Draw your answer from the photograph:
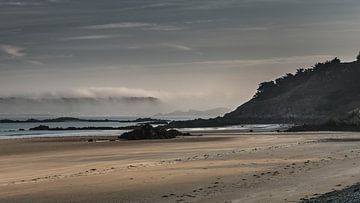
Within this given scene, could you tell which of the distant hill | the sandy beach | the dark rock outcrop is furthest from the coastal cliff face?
the sandy beach

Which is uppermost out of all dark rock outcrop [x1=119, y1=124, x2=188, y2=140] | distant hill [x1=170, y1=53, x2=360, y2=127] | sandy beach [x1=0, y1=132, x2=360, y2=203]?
distant hill [x1=170, y1=53, x2=360, y2=127]

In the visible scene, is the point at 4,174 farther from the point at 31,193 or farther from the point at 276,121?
the point at 276,121

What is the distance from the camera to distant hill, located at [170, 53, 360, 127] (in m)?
105

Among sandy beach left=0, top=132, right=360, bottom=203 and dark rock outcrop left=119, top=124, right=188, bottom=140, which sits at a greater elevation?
dark rock outcrop left=119, top=124, right=188, bottom=140

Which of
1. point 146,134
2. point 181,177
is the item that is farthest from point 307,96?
point 181,177

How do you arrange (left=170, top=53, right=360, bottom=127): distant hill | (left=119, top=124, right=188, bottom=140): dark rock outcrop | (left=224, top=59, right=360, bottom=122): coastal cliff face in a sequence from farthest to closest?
(left=224, top=59, right=360, bottom=122): coastal cliff face < (left=170, top=53, right=360, bottom=127): distant hill < (left=119, top=124, right=188, bottom=140): dark rock outcrop

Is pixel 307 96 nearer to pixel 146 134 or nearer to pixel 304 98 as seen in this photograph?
pixel 304 98

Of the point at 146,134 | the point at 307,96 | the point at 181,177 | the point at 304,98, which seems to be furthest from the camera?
the point at 307,96

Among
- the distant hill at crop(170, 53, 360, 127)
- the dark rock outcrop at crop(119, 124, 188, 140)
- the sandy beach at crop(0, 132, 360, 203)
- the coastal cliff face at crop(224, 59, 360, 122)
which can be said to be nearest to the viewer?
the sandy beach at crop(0, 132, 360, 203)

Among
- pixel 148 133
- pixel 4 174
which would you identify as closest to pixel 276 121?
pixel 148 133

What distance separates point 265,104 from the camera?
4894 inches

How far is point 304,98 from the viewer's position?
120 meters

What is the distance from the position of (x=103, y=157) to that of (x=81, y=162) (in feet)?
10.4

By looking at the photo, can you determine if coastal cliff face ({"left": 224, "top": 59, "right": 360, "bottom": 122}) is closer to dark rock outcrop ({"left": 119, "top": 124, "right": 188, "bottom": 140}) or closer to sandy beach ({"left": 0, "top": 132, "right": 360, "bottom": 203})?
dark rock outcrop ({"left": 119, "top": 124, "right": 188, "bottom": 140})
